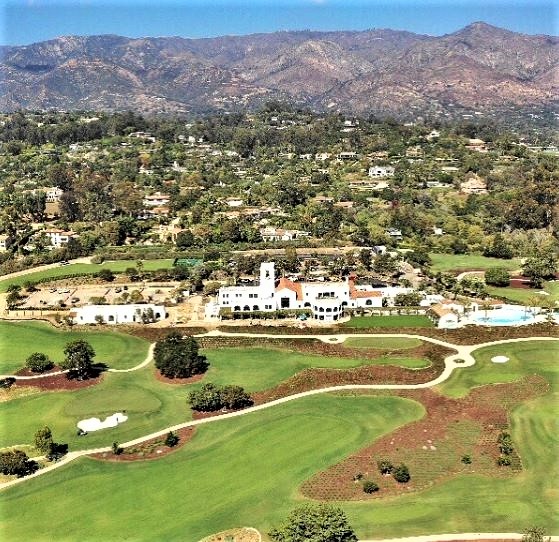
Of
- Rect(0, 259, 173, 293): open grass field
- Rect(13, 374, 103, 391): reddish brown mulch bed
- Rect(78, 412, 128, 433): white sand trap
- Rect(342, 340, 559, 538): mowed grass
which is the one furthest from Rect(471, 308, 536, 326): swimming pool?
Rect(0, 259, 173, 293): open grass field

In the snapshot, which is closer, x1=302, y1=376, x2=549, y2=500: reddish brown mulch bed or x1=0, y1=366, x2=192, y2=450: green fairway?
x1=302, y1=376, x2=549, y2=500: reddish brown mulch bed

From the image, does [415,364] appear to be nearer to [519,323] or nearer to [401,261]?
[519,323]

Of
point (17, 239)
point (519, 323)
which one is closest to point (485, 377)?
point (519, 323)

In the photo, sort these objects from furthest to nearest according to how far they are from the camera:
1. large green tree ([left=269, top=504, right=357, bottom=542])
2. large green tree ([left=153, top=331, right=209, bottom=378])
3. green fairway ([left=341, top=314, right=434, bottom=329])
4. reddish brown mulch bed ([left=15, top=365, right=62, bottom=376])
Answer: green fairway ([left=341, top=314, right=434, bottom=329]) < reddish brown mulch bed ([left=15, top=365, right=62, bottom=376]) < large green tree ([left=153, top=331, right=209, bottom=378]) < large green tree ([left=269, top=504, right=357, bottom=542])

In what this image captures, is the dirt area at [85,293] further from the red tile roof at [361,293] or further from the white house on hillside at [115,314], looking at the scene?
the red tile roof at [361,293]

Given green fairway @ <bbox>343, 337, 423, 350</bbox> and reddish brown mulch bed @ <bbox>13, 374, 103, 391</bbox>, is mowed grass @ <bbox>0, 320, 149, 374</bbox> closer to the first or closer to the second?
reddish brown mulch bed @ <bbox>13, 374, 103, 391</bbox>

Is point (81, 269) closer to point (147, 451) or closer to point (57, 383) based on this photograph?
point (57, 383)

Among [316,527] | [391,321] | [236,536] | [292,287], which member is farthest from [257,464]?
[292,287]

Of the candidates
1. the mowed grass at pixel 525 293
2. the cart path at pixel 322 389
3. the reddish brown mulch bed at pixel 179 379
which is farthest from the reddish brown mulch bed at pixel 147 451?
the mowed grass at pixel 525 293
